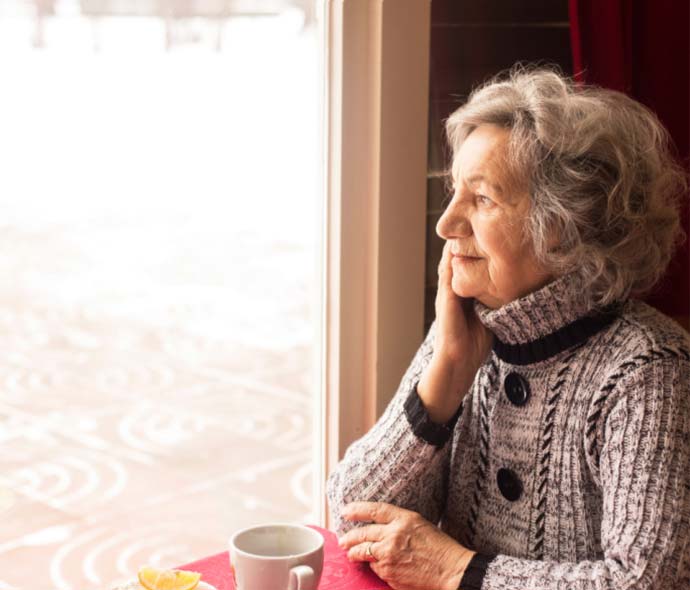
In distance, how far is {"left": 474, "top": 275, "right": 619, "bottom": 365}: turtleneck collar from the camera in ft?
4.42

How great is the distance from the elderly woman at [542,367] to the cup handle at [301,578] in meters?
0.24

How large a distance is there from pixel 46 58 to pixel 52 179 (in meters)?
1.41

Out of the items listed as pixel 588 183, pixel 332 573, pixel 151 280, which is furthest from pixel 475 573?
pixel 151 280

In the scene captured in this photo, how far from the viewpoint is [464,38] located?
6.67 ft

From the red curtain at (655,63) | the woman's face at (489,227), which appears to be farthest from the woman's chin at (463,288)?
the red curtain at (655,63)

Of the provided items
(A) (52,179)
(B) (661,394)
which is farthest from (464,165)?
(A) (52,179)

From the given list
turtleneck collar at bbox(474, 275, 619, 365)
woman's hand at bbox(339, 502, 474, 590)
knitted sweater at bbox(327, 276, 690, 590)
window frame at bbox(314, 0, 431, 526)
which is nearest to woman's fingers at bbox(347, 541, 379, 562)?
woman's hand at bbox(339, 502, 474, 590)

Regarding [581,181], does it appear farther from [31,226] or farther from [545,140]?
[31,226]

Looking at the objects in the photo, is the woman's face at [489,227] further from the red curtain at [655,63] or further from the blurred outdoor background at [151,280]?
the red curtain at [655,63]

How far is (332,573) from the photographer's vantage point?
1354 mm

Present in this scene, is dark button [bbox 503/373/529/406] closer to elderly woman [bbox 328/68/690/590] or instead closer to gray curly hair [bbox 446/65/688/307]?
elderly woman [bbox 328/68/690/590]

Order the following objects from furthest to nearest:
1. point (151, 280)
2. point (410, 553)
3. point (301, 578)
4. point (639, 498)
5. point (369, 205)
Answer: point (151, 280) < point (369, 205) < point (410, 553) < point (639, 498) < point (301, 578)

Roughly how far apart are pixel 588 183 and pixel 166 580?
78cm

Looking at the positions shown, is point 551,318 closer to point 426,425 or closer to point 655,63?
point 426,425
